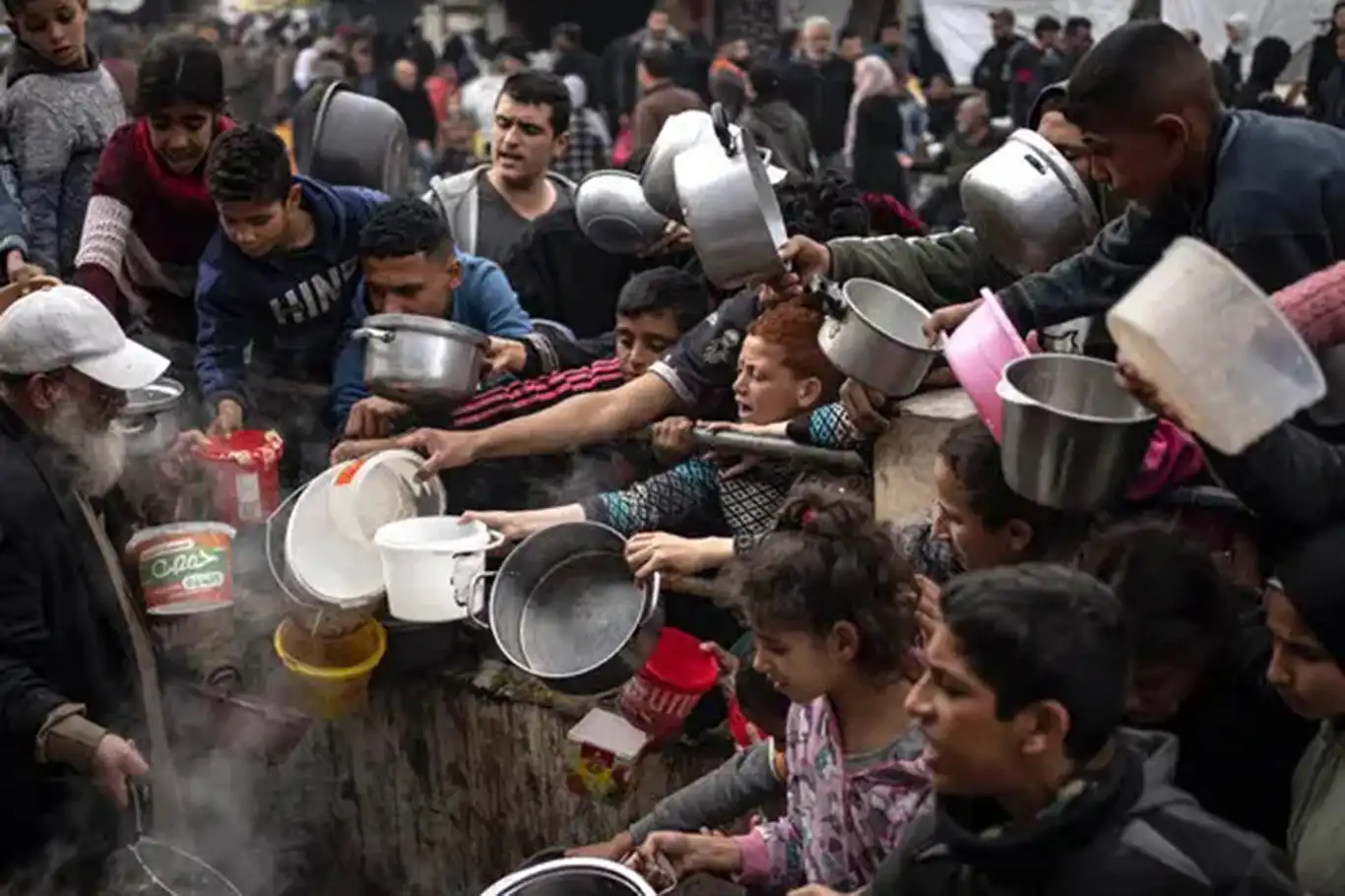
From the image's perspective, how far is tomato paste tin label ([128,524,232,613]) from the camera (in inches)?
142

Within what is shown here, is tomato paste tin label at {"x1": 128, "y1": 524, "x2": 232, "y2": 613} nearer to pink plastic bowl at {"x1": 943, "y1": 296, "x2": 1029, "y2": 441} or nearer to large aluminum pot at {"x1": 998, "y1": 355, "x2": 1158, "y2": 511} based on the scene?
pink plastic bowl at {"x1": 943, "y1": 296, "x2": 1029, "y2": 441}

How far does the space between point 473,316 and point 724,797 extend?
1845mm

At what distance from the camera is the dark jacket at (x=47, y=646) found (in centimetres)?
324

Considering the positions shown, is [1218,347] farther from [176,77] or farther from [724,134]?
[176,77]

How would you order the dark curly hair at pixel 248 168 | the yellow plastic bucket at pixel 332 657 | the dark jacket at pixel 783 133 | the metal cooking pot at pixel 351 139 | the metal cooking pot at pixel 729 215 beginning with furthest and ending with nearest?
1. the dark jacket at pixel 783 133
2. the metal cooking pot at pixel 351 139
3. the dark curly hair at pixel 248 168
4. the yellow plastic bucket at pixel 332 657
5. the metal cooking pot at pixel 729 215

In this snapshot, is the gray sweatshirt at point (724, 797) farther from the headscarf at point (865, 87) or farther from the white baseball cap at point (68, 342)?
the headscarf at point (865, 87)

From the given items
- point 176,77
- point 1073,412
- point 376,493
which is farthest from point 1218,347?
point 176,77

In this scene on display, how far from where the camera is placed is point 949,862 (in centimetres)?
198

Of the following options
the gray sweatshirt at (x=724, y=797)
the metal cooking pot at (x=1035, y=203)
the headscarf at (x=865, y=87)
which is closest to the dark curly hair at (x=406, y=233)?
the metal cooking pot at (x=1035, y=203)

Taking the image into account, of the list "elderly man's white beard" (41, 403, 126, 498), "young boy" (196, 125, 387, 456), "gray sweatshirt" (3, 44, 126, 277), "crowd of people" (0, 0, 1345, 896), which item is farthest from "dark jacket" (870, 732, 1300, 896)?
"gray sweatshirt" (3, 44, 126, 277)

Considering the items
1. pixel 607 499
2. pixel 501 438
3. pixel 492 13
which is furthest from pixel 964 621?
pixel 492 13

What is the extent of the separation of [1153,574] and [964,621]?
1.76 ft

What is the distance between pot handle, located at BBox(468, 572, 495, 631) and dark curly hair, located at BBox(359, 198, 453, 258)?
3.28 ft

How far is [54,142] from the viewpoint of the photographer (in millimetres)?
Result: 4863
